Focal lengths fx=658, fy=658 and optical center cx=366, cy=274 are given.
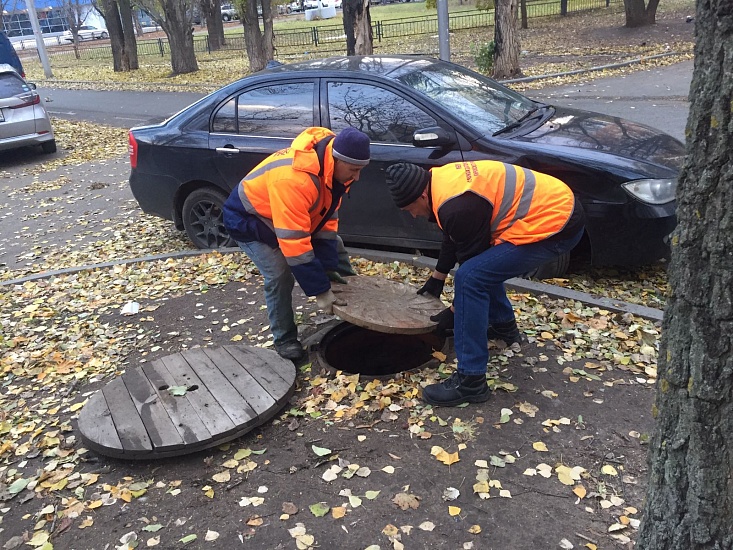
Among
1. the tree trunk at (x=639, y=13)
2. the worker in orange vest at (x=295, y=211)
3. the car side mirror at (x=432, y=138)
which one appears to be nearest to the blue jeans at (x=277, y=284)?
the worker in orange vest at (x=295, y=211)

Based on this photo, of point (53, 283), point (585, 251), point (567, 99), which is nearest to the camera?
point (585, 251)

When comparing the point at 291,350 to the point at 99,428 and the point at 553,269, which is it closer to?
A: the point at 99,428

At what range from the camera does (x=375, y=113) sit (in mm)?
5508

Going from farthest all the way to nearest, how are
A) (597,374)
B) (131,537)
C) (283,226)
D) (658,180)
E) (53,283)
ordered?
(53,283), (658,180), (597,374), (283,226), (131,537)

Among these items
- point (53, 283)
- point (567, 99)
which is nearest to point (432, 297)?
point (53, 283)

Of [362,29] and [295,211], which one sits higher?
[362,29]

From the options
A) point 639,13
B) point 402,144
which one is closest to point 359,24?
point 402,144

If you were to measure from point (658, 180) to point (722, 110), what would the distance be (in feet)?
10.6

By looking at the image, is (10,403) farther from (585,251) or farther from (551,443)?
(585,251)

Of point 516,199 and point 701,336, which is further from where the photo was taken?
point 516,199

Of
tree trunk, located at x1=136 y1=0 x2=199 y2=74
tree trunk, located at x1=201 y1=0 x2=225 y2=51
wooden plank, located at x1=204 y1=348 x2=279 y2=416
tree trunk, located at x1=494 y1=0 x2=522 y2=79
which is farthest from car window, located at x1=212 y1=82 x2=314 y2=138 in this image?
tree trunk, located at x1=201 y1=0 x2=225 y2=51

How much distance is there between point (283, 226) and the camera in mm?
3600

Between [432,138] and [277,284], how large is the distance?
174 cm

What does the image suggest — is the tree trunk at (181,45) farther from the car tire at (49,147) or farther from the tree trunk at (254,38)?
the car tire at (49,147)
